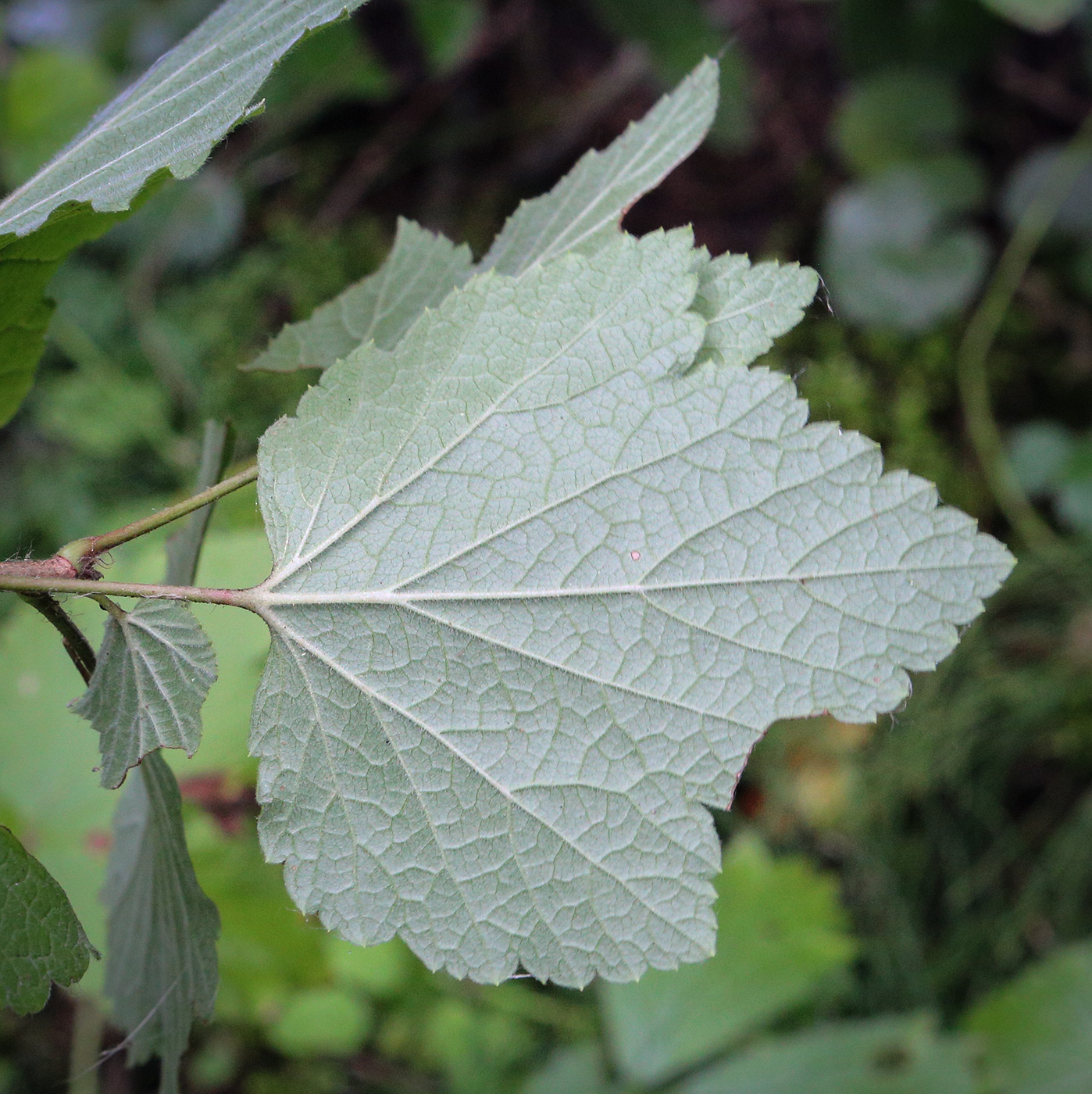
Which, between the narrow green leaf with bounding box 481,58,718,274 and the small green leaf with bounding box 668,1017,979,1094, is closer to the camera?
the narrow green leaf with bounding box 481,58,718,274

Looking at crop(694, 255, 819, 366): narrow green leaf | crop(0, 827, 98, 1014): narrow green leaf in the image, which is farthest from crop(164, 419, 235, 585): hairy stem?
crop(694, 255, 819, 366): narrow green leaf

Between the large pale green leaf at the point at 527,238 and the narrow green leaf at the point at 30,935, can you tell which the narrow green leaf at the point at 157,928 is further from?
the large pale green leaf at the point at 527,238

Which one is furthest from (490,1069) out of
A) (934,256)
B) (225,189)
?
(225,189)

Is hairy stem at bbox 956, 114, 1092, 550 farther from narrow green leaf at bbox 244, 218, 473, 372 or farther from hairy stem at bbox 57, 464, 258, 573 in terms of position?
hairy stem at bbox 57, 464, 258, 573

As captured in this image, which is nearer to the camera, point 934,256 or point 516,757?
point 516,757

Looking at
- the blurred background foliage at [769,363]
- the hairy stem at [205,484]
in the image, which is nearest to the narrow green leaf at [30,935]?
the hairy stem at [205,484]

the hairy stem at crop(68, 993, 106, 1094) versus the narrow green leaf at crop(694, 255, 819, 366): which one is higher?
the narrow green leaf at crop(694, 255, 819, 366)

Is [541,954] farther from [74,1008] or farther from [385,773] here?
[74,1008]
